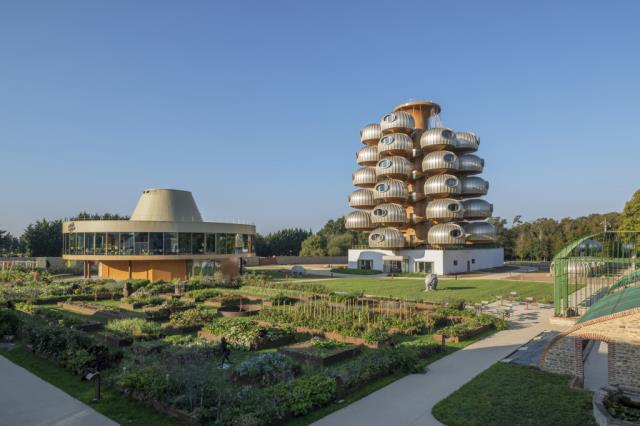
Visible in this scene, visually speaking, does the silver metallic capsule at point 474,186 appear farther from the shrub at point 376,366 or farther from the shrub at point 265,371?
the shrub at point 265,371

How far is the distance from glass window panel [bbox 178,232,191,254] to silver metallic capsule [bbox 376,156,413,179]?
27.9m

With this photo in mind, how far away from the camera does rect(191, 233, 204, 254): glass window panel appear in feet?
148

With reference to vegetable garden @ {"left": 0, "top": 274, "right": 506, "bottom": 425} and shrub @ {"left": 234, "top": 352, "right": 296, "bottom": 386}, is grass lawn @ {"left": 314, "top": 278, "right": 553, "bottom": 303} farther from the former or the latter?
shrub @ {"left": 234, "top": 352, "right": 296, "bottom": 386}

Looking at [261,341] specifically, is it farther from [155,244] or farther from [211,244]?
[211,244]

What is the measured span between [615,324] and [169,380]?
12739mm

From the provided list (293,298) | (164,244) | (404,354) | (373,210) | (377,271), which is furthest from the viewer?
(373,210)

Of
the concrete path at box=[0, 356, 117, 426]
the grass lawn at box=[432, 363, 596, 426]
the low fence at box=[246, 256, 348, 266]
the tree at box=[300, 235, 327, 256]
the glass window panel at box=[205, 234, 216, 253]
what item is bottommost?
the low fence at box=[246, 256, 348, 266]

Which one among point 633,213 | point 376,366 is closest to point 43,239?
point 376,366

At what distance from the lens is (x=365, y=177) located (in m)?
62.4

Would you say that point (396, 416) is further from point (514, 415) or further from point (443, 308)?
point (443, 308)

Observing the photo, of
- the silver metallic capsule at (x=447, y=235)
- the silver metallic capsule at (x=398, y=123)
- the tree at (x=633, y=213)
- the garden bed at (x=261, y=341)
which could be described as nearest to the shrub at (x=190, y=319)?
the garden bed at (x=261, y=341)

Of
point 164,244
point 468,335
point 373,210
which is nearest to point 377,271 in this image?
point 373,210

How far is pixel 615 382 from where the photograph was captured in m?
11.9

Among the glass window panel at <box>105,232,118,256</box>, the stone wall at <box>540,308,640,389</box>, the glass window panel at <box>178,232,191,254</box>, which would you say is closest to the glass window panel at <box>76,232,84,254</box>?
the glass window panel at <box>105,232,118,256</box>
